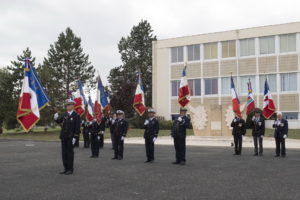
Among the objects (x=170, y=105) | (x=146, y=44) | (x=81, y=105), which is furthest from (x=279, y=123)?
(x=146, y=44)

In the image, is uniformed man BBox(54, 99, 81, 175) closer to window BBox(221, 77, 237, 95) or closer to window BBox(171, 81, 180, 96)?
window BBox(221, 77, 237, 95)

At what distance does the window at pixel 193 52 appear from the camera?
44.7m

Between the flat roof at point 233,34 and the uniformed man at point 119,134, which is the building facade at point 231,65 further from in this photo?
the uniformed man at point 119,134

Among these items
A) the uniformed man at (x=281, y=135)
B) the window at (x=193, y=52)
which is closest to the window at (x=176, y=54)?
the window at (x=193, y=52)

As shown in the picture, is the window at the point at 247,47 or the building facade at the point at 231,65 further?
the window at the point at 247,47

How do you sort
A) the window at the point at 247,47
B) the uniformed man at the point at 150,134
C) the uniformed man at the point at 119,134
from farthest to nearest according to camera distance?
the window at the point at 247,47
the uniformed man at the point at 119,134
the uniformed man at the point at 150,134

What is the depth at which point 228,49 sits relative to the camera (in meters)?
42.8

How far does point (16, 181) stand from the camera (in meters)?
9.44

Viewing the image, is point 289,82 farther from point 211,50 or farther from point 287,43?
point 211,50

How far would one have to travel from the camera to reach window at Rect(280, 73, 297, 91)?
1559 inches

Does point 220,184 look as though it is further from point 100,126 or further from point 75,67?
point 75,67

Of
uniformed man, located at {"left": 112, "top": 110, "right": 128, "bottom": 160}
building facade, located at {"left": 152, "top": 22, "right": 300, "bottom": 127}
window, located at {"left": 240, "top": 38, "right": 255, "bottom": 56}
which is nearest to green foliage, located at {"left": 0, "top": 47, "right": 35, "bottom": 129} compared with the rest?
building facade, located at {"left": 152, "top": 22, "right": 300, "bottom": 127}

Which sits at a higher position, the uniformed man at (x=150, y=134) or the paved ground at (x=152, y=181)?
the uniformed man at (x=150, y=134)

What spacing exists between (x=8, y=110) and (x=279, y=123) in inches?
1465
